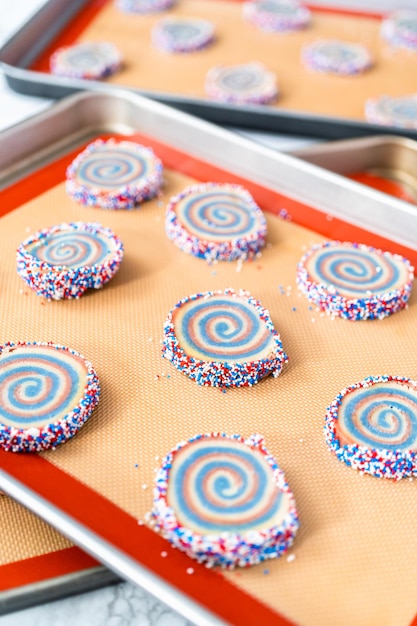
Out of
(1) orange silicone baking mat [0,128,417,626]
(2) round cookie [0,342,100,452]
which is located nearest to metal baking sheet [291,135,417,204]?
(1) orange silicone baking mat [0,128,417,626]

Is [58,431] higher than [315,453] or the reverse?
higher


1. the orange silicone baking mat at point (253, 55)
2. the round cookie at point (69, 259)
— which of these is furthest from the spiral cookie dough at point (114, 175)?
the orange silicone baking mat at point (253, 55)

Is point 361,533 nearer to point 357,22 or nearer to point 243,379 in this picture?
point 243,379

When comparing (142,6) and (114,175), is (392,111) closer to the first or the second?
(114,175)

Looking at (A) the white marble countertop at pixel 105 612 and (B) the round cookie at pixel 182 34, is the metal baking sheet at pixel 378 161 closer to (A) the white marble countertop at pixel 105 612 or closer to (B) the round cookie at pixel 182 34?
(B) the round cookie at pixel 182 34

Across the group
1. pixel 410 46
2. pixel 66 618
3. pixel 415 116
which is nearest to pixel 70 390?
pixel 66 618

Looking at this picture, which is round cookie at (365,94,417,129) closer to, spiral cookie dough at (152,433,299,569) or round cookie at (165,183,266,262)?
round cookie at (165,183,266,262)
